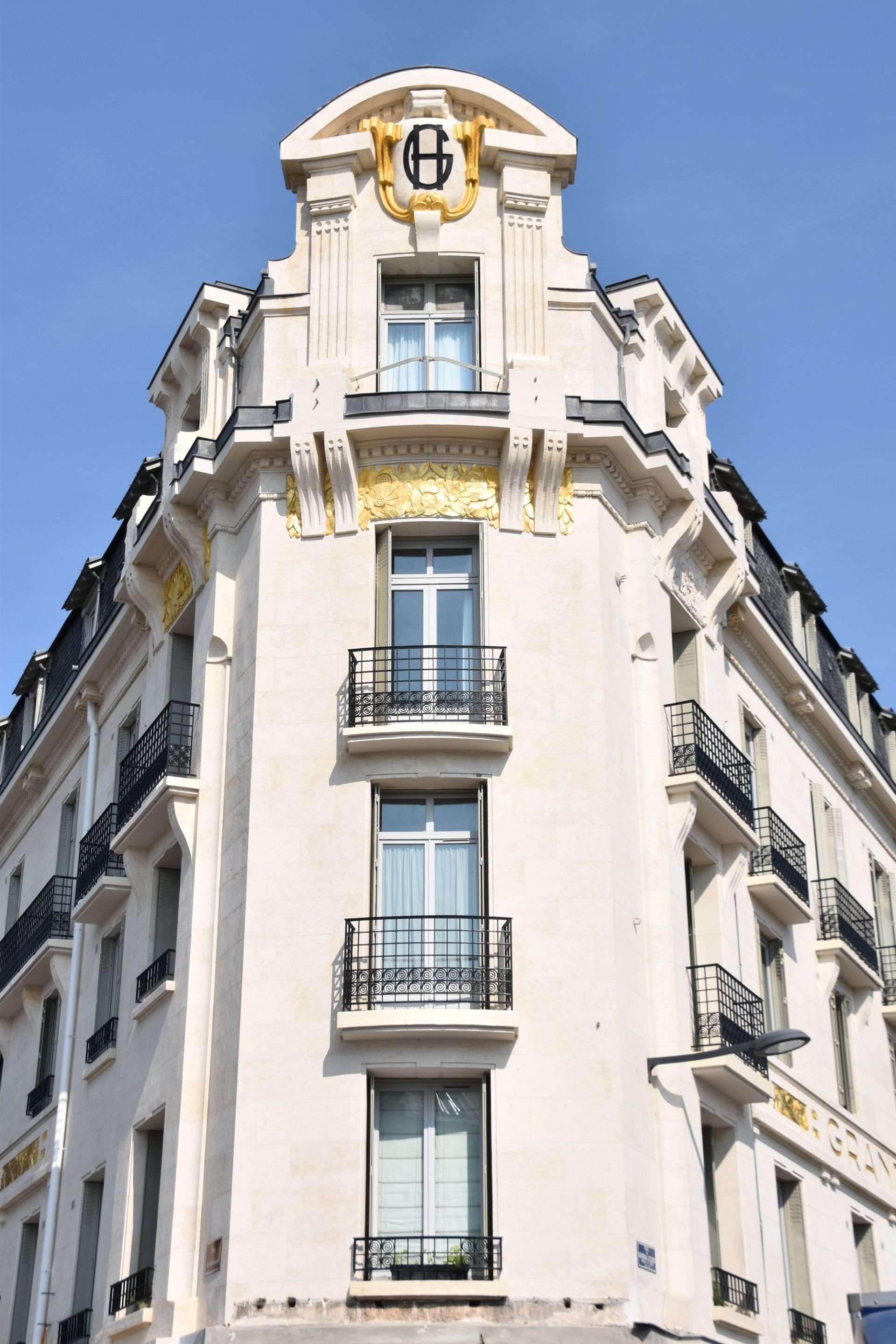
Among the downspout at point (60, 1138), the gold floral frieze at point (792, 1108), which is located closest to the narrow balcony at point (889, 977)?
the gold floral frieze at point (792, 1108)

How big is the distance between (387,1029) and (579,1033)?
2.09 metres

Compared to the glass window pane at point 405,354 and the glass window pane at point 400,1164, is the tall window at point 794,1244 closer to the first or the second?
the glass window pane at point 400,1164

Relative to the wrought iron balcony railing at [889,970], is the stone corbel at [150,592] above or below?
above

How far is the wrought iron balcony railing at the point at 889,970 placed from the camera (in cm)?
3206

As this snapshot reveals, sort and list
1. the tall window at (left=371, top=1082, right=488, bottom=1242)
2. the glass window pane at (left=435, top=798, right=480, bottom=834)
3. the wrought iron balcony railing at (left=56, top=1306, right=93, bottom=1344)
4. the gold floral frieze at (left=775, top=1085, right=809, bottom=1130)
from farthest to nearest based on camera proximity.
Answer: the gold floral frieze at (left=775, top=1085, right=809, bottom=1130) → the wrought iron balcony railing at (left=56, top=1306, right=93, bottom=1344) → the glass window pane at (left=435, top=798, right=480, bottom=834) → the tall window at (left=371, top=1082, right=488, bottom=1242)

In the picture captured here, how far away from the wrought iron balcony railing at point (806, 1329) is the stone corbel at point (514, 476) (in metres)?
10.6

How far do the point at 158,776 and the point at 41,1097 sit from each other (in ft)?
23.2

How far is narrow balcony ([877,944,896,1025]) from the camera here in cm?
3162

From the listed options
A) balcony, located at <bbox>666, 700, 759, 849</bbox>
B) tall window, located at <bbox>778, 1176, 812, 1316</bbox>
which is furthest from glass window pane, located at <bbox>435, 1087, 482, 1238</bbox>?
tall window, located at <bbox>778, 1176, 812, 1316</bbox>

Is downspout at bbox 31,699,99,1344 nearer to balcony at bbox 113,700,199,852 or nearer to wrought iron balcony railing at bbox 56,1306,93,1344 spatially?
wrought iron balcony railing at bbox 56,1306,93,1344

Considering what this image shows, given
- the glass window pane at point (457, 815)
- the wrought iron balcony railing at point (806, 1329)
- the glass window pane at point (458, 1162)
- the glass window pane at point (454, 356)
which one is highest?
the glass window pane at point (454, 356)

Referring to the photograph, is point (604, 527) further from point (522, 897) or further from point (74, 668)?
point (74, 668)

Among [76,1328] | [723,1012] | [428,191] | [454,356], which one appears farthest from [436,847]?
[428,191]

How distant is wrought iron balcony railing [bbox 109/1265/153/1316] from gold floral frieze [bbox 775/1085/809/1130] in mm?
8540
